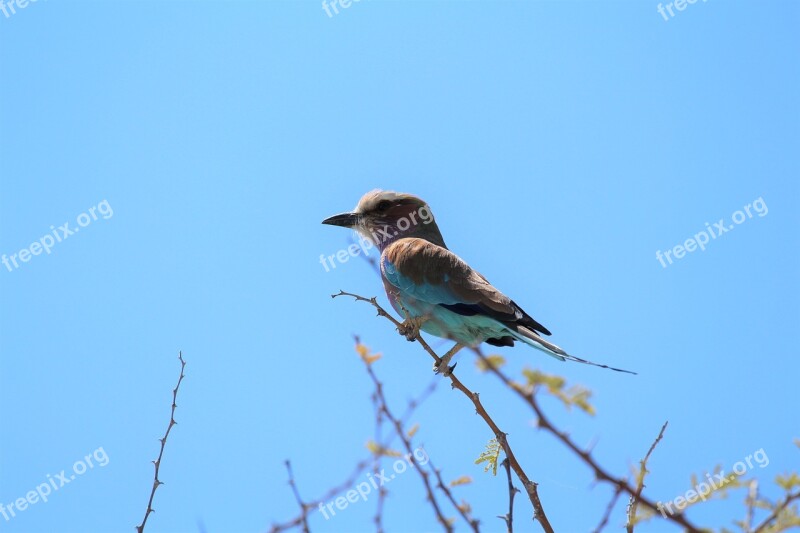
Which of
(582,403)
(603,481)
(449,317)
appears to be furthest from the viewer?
(449,317)

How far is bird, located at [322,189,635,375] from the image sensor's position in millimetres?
4754

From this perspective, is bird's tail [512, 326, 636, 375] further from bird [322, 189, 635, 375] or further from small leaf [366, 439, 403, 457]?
small leaf [366, 439, 403, 457]

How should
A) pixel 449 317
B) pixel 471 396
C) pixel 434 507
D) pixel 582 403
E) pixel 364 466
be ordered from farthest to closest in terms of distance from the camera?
pixel 449 317, pixel 471 396, pixel 364 466, pixel 434 507, pixel 582 403

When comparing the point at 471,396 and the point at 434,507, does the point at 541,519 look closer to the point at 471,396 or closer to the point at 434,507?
the point at 434,507

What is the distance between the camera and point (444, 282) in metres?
5.25

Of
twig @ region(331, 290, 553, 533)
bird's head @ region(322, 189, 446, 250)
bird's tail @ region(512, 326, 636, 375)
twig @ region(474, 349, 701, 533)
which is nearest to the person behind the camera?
twig @ region(474, 349, 701, 533)

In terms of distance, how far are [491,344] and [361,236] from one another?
5.19ft

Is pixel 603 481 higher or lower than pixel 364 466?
lower

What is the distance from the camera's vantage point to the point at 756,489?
1.93 m

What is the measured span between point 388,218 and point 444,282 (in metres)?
1.26

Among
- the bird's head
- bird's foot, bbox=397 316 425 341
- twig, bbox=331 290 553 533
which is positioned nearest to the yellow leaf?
twig, bbox=331 290 553 533

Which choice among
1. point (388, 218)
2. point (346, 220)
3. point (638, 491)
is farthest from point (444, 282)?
point (638, 491)

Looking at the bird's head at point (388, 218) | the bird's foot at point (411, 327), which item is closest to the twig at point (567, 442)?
the bird's foot at point (411, 327)

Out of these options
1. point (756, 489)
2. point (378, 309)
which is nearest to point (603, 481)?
point (756, 489)
